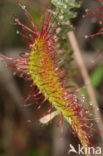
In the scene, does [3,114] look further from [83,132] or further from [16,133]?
[83,132]

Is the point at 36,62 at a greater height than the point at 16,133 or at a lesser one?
greater

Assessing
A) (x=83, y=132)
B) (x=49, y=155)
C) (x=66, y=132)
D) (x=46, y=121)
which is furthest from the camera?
(x=49, y=155)

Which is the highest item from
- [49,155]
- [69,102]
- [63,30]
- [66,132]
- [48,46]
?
[63,30]

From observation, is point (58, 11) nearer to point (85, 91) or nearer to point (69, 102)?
point (69, 102)

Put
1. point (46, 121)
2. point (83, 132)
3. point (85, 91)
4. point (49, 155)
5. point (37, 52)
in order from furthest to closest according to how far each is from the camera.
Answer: point (49, 155) → point (85, 91) → point (46, 121) → point (83, 132) → point (37, 52)

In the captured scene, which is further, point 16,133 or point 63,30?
point 16,133

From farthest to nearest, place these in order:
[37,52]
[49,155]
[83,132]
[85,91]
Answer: [49,155] < [85,91] < [83,132] < [37,52]

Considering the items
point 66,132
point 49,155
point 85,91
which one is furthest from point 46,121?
point 49,155

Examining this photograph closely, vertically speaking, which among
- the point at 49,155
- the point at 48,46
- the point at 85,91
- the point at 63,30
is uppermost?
the point at 63,30

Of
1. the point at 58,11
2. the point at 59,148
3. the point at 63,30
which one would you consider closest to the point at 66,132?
the point at 59,148
